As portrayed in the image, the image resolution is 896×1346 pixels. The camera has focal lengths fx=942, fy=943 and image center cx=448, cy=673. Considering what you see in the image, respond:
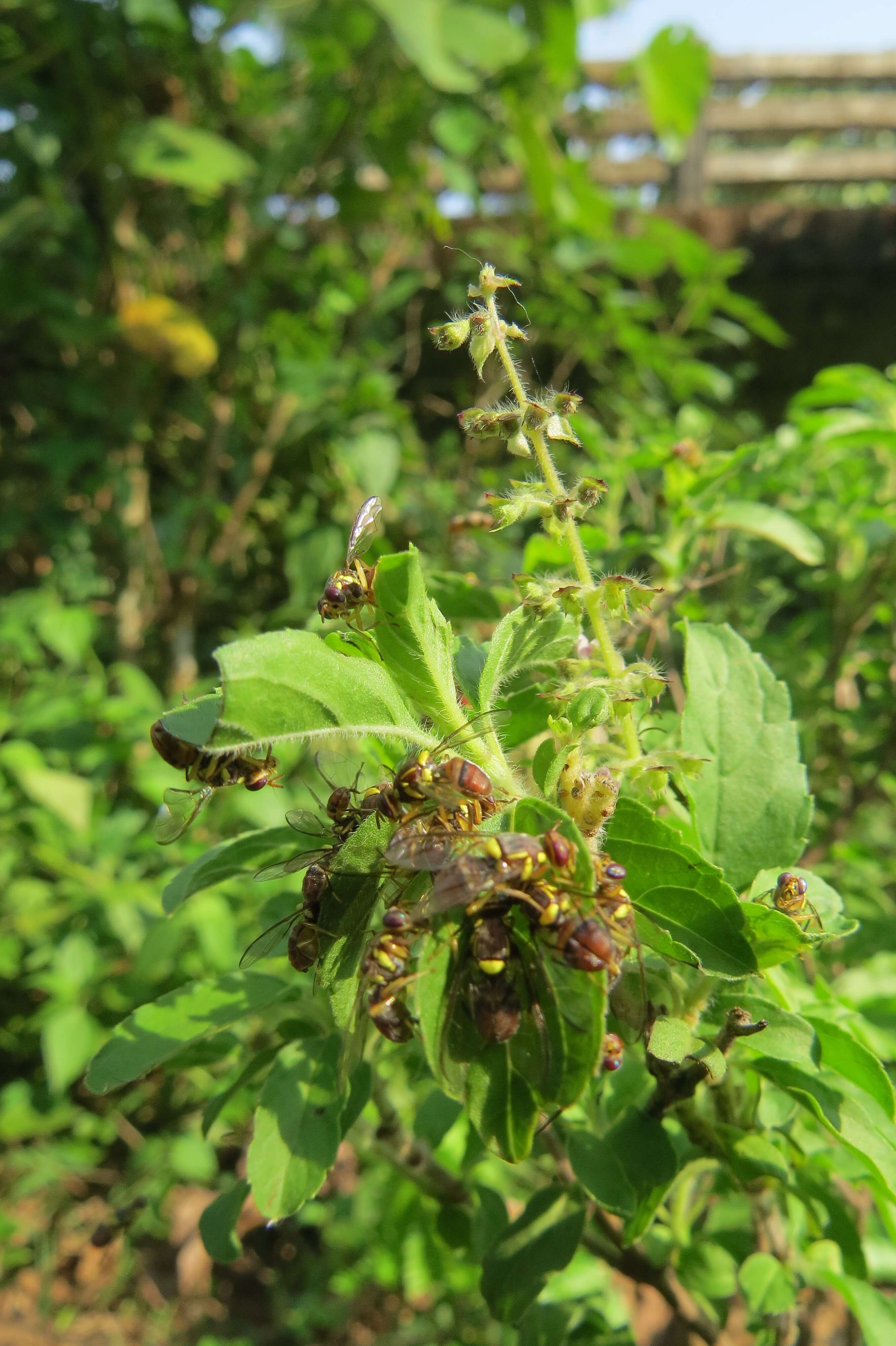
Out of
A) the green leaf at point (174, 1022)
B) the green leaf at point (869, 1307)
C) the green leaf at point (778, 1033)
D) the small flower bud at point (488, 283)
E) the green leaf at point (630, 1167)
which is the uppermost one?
the small flower bud at point (488, 283)

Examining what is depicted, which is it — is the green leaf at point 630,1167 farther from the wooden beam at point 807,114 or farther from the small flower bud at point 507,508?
the wooden beam at point 807,114

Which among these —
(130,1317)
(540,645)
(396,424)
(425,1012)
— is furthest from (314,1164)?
(130,1317)

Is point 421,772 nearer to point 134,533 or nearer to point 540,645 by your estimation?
point 540,645

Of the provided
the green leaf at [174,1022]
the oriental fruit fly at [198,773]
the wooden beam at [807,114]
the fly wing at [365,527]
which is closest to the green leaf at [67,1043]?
the green leaf at [174,1022]

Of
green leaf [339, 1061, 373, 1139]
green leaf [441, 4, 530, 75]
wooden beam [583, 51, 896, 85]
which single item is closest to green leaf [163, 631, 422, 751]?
green leaf [339, 1061, 373, 1139]

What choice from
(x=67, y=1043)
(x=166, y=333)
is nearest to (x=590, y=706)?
(x=67, y=1043)
